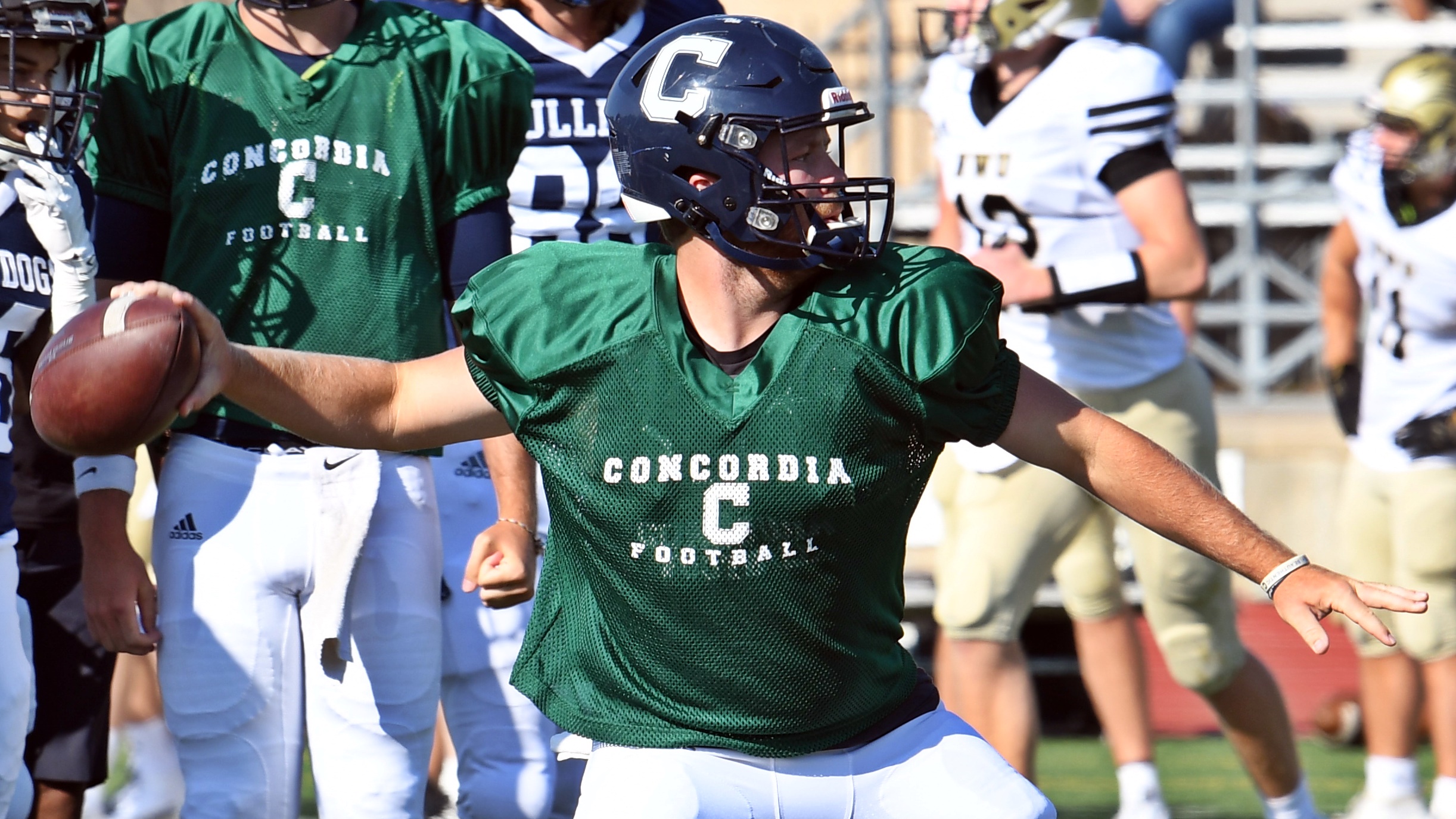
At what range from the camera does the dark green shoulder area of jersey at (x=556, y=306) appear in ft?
8.36

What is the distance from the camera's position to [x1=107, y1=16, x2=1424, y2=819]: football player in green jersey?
8.22ft

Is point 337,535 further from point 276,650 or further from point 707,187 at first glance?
point 707,187

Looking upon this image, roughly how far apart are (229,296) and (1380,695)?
10.9ft

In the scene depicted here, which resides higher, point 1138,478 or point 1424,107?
point 1424,107

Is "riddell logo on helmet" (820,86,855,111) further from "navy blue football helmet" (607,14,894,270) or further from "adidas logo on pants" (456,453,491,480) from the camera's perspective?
"adidas logo on pants" (456,453,491,480)

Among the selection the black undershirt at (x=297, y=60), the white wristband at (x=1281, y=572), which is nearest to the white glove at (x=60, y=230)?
the black undershirt at (x=297, y=60)

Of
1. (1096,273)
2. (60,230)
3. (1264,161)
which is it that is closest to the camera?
(60,230)

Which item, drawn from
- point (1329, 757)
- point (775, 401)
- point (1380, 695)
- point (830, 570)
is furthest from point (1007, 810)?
point (1329, 757)

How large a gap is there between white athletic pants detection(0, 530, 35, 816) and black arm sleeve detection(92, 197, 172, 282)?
507 mm

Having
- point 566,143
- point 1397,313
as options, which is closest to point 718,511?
point 566,143

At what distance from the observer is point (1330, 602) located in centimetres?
245

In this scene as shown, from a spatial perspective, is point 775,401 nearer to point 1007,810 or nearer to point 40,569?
point 1007,810

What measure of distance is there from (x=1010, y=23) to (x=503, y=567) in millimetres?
2325

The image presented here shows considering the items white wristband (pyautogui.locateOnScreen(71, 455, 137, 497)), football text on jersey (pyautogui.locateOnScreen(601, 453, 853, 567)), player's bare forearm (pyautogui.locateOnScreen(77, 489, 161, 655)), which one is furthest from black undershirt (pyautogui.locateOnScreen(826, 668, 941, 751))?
white wristband (pyautogui.locateOnScreen(71, 455, 137, 497))
